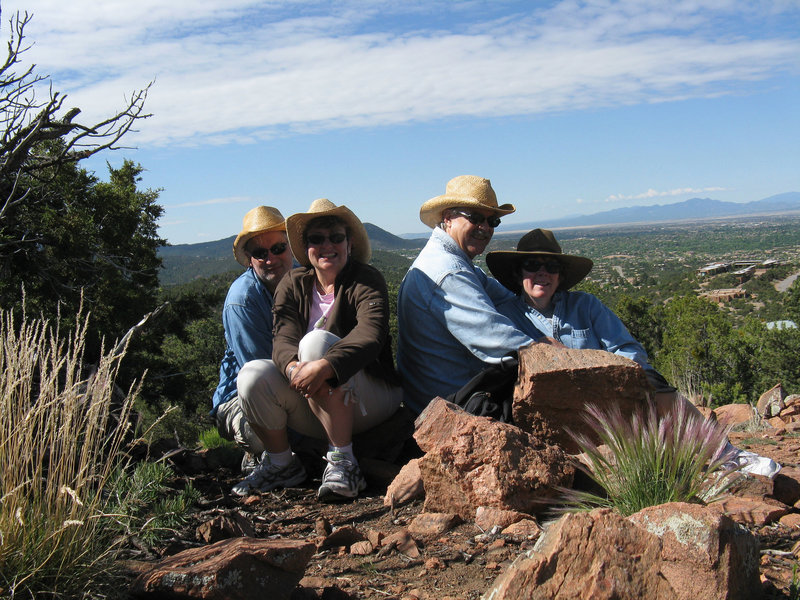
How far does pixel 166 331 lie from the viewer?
701 inches

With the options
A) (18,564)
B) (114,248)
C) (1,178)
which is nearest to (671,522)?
(18,564)

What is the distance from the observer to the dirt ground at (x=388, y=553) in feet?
8.20

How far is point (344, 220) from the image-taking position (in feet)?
13.8

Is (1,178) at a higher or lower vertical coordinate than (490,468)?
higher

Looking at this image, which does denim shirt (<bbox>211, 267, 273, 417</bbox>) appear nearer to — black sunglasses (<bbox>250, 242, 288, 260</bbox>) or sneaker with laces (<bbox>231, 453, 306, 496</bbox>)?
black sunglasses (<bbox>250, 242, 288, 260</bbox>)

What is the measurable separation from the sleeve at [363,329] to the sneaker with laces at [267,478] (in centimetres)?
84

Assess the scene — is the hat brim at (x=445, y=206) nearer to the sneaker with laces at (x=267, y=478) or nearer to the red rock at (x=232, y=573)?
the sneaker with laces at (x=267, y=478)

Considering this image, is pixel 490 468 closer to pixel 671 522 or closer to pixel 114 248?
pixel 671 522

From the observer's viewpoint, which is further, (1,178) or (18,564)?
(1,178)

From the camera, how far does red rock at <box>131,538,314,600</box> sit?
7.27 ft

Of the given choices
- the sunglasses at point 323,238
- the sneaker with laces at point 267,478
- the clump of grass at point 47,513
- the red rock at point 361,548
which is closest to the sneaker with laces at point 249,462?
the sneaker with laces at point 267,478

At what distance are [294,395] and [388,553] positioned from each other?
51.2 inches

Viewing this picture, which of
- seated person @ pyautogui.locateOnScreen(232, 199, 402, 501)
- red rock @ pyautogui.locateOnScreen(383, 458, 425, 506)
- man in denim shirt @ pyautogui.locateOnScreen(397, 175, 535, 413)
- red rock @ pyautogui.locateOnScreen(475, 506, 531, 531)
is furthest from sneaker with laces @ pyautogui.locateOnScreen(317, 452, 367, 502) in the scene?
red rock @ pyautogui.locateOnScreen(475, 506, 531, 531)

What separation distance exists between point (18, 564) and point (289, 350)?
75.9 inches
